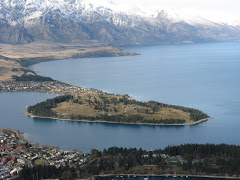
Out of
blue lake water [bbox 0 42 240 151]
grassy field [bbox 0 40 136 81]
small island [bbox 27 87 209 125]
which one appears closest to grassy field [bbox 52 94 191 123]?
small island [bbox 27 87 209 125]

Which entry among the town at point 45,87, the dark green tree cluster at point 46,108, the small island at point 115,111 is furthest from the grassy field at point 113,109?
the town at point 45,87

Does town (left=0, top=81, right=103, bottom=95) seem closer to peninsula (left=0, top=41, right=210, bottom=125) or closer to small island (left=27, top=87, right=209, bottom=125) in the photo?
peninsula (left=0, top=41, right=210, bottom=125)

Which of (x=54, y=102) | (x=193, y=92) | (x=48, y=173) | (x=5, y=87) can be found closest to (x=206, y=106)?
(x=193, y=92)

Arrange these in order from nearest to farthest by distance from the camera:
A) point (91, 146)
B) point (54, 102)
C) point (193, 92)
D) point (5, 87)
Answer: point (91, 146) < point (54, 102) < point (193, 92) < point (5, 87)

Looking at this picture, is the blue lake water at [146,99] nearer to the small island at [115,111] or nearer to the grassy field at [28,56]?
the small island at [115,111]

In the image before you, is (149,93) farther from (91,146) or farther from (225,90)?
(91,146)

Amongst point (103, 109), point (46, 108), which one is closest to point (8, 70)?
point (46, 108)

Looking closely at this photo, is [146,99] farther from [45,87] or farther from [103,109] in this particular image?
[45,87]
